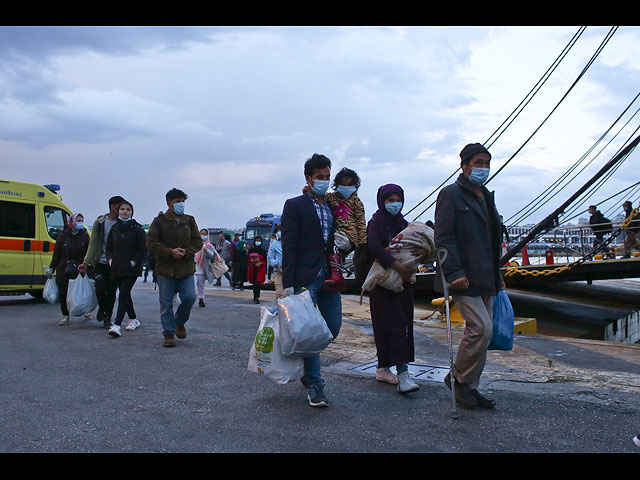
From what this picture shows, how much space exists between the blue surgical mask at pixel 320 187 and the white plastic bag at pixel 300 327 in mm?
891

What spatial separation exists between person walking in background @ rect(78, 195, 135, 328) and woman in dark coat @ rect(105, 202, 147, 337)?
0.32 metres

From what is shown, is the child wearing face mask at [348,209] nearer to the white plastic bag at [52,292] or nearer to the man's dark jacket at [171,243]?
the man's dark jacket at [171,243]

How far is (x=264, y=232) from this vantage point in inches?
1138

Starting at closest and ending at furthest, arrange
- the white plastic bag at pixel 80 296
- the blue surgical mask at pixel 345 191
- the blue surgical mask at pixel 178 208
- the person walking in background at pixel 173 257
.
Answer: the blue surgical mask at pixel 345 191, the person walking in background at pixel 173 257, the blue surgical mask at pixel 178 208, the white plastic bag at pixel 80 296

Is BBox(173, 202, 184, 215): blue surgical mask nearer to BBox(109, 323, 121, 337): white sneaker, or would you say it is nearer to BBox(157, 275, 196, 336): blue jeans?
BBox(157, 275, 196, 336): blue jeans

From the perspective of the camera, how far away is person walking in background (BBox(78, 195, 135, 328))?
303 inches

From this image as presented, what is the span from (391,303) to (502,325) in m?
0.89

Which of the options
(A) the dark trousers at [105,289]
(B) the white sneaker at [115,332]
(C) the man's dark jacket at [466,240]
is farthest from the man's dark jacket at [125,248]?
(C) the man's dark jacket at [466,240]

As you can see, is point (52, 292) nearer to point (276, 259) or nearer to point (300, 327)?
point (276, 259)

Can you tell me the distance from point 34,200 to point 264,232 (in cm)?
1774

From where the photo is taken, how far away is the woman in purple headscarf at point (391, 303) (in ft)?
14.1

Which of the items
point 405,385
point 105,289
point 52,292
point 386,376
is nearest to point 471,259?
point 405,385

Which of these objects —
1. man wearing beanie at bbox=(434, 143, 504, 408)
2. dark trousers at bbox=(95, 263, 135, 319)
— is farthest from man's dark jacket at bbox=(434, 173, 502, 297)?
dark trousers at bbox=(95, 263, 135, 319)
